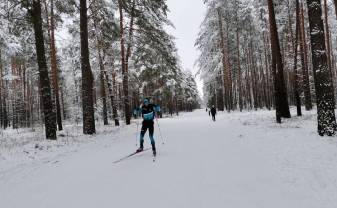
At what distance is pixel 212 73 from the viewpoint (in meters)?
41.6

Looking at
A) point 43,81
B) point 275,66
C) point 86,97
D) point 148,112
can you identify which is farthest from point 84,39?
point 275,66

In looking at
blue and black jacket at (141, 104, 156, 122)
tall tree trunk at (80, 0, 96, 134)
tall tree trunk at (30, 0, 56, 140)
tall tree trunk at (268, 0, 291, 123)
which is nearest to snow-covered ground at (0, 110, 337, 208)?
blue and black jacket at (141, 104, 156, 122)

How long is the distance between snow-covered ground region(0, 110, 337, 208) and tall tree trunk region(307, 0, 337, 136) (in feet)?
2.12

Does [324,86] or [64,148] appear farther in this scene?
[64,148]

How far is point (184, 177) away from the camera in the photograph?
20.6 ft

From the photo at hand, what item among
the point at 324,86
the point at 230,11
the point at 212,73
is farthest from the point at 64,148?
the point at 212,73

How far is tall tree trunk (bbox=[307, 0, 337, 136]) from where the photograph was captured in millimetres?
9469

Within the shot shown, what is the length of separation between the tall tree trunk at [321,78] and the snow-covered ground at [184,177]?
2.12 feet

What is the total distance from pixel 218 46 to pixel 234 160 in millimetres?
31808

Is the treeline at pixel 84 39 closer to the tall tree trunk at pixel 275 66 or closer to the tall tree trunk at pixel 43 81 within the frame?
the tall tree trunk at pixel 43 81

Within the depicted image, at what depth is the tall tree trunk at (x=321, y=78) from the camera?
31.1 feet

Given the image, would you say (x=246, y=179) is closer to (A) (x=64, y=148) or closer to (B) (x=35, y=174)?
(B) (x=35, y=174)

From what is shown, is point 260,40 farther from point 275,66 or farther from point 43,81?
point 43,81

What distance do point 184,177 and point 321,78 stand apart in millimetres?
6267
